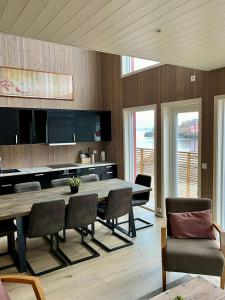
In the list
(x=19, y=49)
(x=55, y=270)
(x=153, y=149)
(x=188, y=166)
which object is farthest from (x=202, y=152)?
(x=19, y=49)

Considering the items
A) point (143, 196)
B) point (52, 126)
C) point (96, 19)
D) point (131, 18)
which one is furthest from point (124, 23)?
point (52, 126)

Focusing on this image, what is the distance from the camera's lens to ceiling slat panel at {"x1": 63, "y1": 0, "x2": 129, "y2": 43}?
1.77 meters

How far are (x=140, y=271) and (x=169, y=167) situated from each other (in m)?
2.21

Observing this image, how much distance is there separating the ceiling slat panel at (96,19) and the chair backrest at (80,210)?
1837 mm

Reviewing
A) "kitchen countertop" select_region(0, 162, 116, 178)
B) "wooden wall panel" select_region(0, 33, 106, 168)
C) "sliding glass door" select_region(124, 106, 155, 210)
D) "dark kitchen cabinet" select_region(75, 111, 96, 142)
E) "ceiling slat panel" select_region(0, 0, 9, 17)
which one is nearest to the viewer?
"ceiling slat panel" select_region(0, 0, 9, 17)

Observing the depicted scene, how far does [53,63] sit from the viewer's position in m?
5.71

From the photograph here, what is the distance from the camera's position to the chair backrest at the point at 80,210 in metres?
3.13

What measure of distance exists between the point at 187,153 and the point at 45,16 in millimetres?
3259

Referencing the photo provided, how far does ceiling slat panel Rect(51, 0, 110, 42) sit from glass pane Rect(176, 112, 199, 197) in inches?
106

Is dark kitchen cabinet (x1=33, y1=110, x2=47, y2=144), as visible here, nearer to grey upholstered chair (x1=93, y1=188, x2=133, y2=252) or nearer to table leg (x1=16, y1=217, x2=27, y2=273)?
grey upholstered chair (x1=93, y1=188, x2=133, y2=252)

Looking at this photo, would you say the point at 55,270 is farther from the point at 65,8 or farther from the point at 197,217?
the point at 65,8

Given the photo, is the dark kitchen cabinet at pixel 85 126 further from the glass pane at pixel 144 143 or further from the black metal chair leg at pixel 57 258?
the black metal chair leg at pixel 57 258

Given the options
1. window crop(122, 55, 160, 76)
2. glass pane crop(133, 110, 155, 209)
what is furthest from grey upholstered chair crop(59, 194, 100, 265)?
window crop(122, 55, 160, 76)

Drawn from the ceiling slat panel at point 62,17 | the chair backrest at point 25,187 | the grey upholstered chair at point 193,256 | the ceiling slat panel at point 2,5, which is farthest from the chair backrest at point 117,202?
the ceiling slat panel at point 2,5
